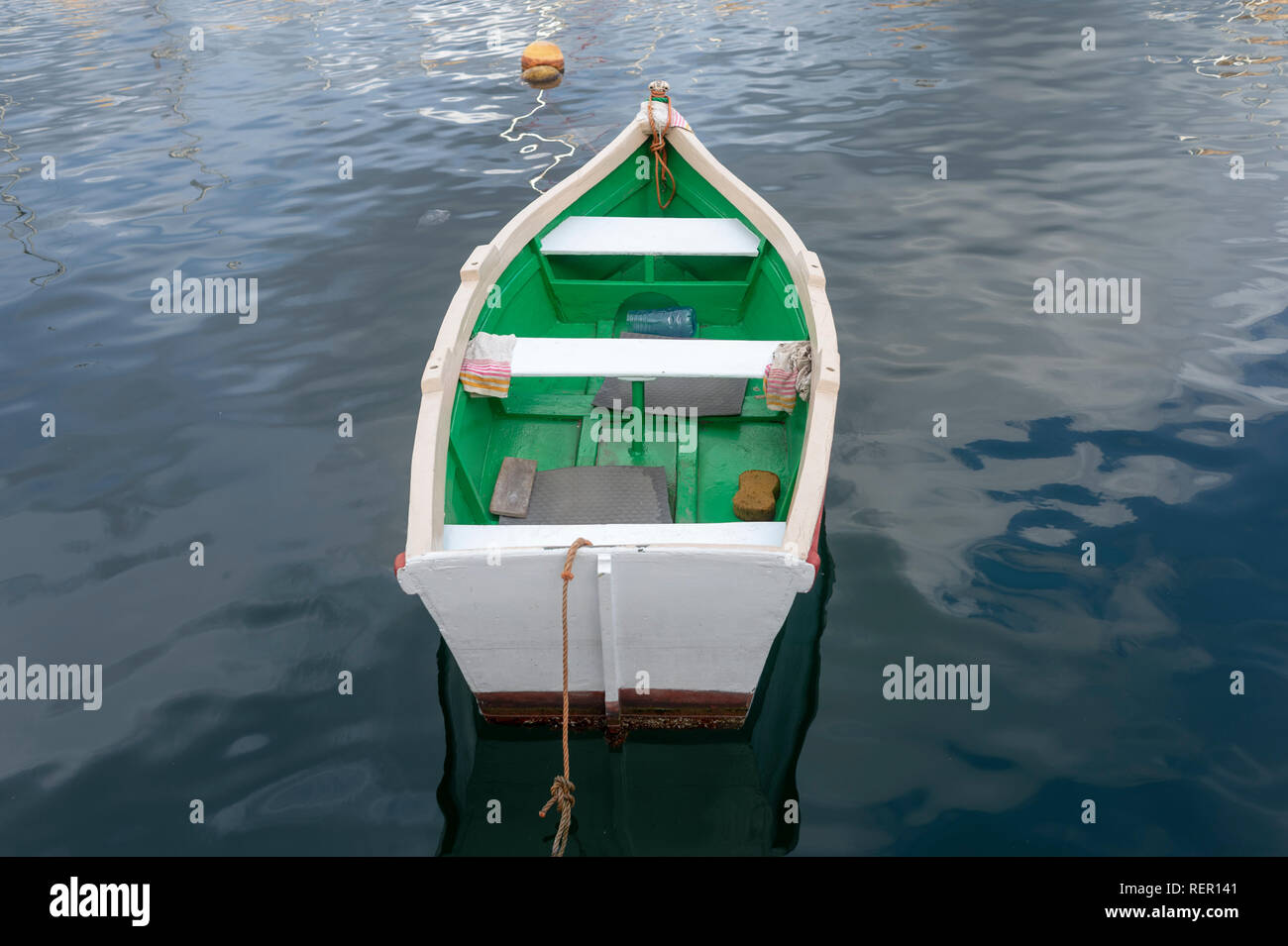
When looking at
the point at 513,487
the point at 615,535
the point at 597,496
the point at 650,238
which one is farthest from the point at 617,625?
the point at 650,238

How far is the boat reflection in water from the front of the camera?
15.0 feet

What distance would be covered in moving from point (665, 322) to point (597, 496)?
301 cm

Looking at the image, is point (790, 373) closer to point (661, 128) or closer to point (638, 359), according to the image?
point (638, 359)

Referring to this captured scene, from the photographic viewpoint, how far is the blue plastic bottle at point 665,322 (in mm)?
8352

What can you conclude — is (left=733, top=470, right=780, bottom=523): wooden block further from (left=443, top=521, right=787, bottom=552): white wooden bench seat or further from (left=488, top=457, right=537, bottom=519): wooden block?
(left=488, top=457, right=537, bottom=519): wooden block

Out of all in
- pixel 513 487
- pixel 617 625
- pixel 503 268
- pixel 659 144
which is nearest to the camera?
pixel 617 625

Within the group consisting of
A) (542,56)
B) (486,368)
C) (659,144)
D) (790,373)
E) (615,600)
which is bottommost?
(615,600)

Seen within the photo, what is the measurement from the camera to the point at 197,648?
5.79 metres

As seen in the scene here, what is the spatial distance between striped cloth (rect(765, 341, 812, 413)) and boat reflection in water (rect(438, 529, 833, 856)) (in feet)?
6.84

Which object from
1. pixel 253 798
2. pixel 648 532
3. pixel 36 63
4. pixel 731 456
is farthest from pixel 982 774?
pixel 36 63

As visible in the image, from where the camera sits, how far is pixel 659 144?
9.06 meters

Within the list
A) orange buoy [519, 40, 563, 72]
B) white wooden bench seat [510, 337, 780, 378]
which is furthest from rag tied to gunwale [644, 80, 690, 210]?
orange buoy [519, 40, 563, 72]

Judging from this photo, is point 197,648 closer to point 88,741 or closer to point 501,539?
point 88,741

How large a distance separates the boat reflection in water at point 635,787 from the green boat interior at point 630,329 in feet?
4.63
